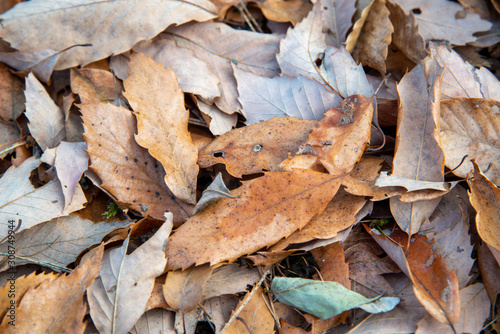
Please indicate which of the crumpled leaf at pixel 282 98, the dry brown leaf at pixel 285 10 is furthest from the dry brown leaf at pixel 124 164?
the dry brown leaf at pixel 285 10

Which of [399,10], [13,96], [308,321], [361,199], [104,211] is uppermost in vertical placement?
[399,10]

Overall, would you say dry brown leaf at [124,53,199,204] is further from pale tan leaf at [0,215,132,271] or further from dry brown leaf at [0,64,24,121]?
dry brown leaf at [0,64,24,121]

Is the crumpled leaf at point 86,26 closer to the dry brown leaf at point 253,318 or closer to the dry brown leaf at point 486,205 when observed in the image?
the dry brown leaf at point 253,318

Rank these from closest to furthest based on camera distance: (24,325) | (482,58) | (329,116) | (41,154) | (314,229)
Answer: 1. (24,325)
2. (314,229)
3. (329,116)
4. (41,154)
5. (482,58)

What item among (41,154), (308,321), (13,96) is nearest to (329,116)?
(308,321)

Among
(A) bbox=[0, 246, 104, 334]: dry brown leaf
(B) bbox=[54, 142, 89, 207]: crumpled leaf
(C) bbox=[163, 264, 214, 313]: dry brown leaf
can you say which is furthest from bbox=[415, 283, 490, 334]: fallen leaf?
(B) bbox=[54, 142, 89, 207]: crumpled leaf

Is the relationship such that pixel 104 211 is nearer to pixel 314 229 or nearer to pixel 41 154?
pixel 41 154
